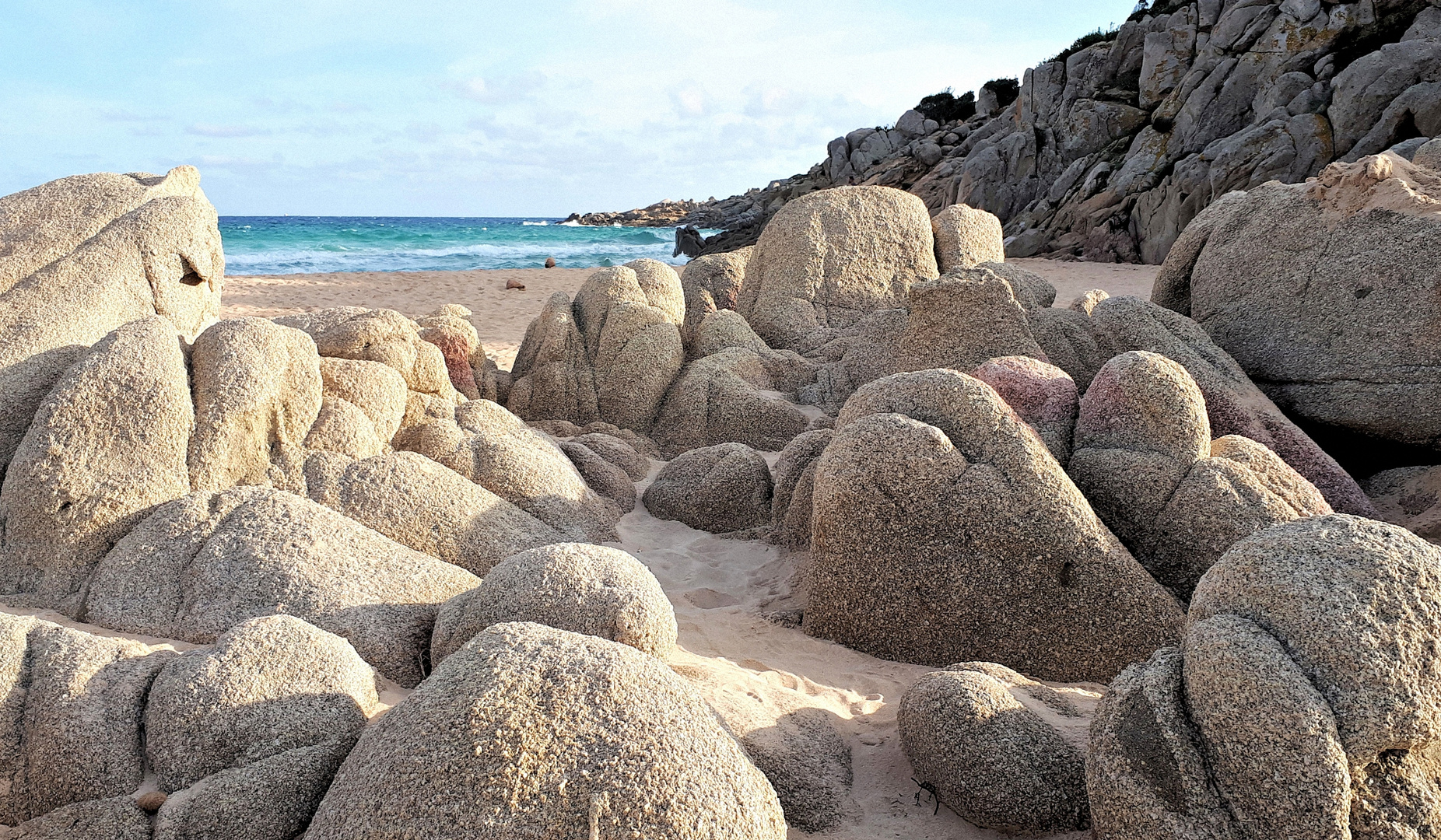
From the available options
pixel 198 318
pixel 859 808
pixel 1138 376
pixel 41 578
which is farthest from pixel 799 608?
pixel 198 318

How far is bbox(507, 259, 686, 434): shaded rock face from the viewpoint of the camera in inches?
335

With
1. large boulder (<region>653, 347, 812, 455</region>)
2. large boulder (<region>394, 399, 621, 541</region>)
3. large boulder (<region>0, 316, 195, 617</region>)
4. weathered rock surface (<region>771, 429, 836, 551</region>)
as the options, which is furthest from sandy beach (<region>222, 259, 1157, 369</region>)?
large boulder (<region>0, 316, 195, 617</region>)

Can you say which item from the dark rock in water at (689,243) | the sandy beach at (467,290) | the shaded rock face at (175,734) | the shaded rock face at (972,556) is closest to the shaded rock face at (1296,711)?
the shaded rock face at (972,556)

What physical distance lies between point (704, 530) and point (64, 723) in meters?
3.92

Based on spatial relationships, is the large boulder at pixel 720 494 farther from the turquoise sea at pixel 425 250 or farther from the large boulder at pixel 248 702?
the turquoise sea at pixel 425 250

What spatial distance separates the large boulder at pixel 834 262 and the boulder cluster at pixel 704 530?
6.23 ft

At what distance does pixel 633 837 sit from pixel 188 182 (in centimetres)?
636

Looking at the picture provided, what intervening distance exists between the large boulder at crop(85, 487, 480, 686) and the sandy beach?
8.63 meters

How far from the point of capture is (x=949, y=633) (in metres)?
4.30

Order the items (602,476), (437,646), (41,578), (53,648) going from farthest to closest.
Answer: (602,476) < (41,578) < (437,646) < (53,648)

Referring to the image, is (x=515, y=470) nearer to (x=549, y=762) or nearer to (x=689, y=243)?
(x=549, y=762)

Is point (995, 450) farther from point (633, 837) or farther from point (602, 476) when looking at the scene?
point (602, 476)

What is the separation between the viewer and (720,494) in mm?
6266

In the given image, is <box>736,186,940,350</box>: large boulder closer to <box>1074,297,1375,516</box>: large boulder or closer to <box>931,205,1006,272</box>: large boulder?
<box>931,205,1006,272</box>: large boulder
